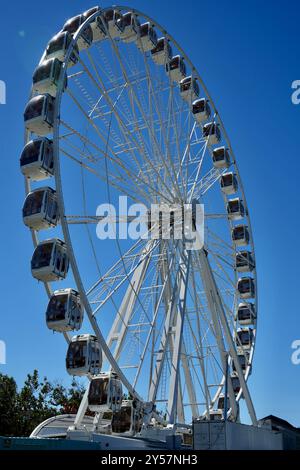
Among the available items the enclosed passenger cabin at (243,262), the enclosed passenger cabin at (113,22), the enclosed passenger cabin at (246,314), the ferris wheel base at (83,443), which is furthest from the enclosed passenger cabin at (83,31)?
the enclosed passenger cabin at (246,314)

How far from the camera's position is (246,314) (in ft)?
95.7

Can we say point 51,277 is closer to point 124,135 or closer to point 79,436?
point 79,436

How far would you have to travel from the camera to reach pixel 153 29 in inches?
998

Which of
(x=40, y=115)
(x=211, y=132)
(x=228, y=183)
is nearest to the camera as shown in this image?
(x=40, y=115)

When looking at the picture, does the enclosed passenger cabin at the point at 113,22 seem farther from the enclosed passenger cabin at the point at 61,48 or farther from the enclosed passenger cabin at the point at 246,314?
the enclosed passenger cabin at the point at 246,314

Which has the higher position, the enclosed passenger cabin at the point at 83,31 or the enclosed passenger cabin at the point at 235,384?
the enclosed passenger cabin at the point at 83,31

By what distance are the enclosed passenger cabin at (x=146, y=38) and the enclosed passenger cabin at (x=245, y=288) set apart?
12.0 m

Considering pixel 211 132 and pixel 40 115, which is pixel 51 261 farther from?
pixel 211 132

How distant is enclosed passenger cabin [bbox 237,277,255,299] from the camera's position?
29234 millimetres

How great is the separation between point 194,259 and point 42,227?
8.53 metres

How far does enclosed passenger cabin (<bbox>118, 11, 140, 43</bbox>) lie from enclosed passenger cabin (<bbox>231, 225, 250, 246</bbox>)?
10.7m

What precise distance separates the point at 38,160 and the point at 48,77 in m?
3.11

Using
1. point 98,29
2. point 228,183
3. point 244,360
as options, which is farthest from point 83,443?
point 228,183

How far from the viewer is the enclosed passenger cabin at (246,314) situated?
95.7ft
